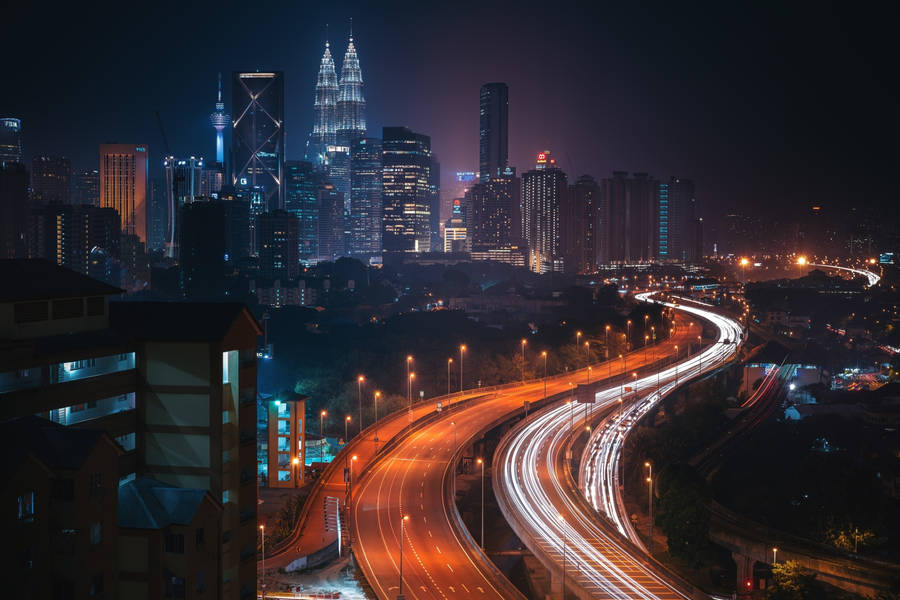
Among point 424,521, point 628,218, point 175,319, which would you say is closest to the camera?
point 175,319

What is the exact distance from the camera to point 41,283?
8961 millimetres

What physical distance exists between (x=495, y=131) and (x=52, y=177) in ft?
252

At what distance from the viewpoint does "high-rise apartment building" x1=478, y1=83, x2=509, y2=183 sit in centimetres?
14075

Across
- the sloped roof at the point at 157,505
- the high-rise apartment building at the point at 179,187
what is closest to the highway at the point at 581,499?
the sloped roof at the point at 157,505

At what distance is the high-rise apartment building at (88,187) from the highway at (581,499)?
78.1m

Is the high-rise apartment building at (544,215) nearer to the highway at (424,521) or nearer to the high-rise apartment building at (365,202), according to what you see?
the high-rise apartment building at (365,202)

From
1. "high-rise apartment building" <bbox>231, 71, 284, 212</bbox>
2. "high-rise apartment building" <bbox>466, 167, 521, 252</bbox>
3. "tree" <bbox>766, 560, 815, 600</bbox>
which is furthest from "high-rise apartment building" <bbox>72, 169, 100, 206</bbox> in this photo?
"tree" <bbox>766, 560, 815, 600</bbox>

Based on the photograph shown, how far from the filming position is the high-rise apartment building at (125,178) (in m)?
99.1

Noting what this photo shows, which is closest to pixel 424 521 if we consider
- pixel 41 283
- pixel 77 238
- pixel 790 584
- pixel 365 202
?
pixel 790 584

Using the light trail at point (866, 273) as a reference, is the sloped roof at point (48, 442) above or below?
below

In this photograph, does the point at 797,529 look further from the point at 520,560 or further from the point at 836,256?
the point at 836,256

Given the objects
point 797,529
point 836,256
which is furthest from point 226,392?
point 836,256

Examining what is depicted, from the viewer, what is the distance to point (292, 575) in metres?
15.1

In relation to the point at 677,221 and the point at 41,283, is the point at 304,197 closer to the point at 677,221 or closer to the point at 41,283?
the point at 677,221
